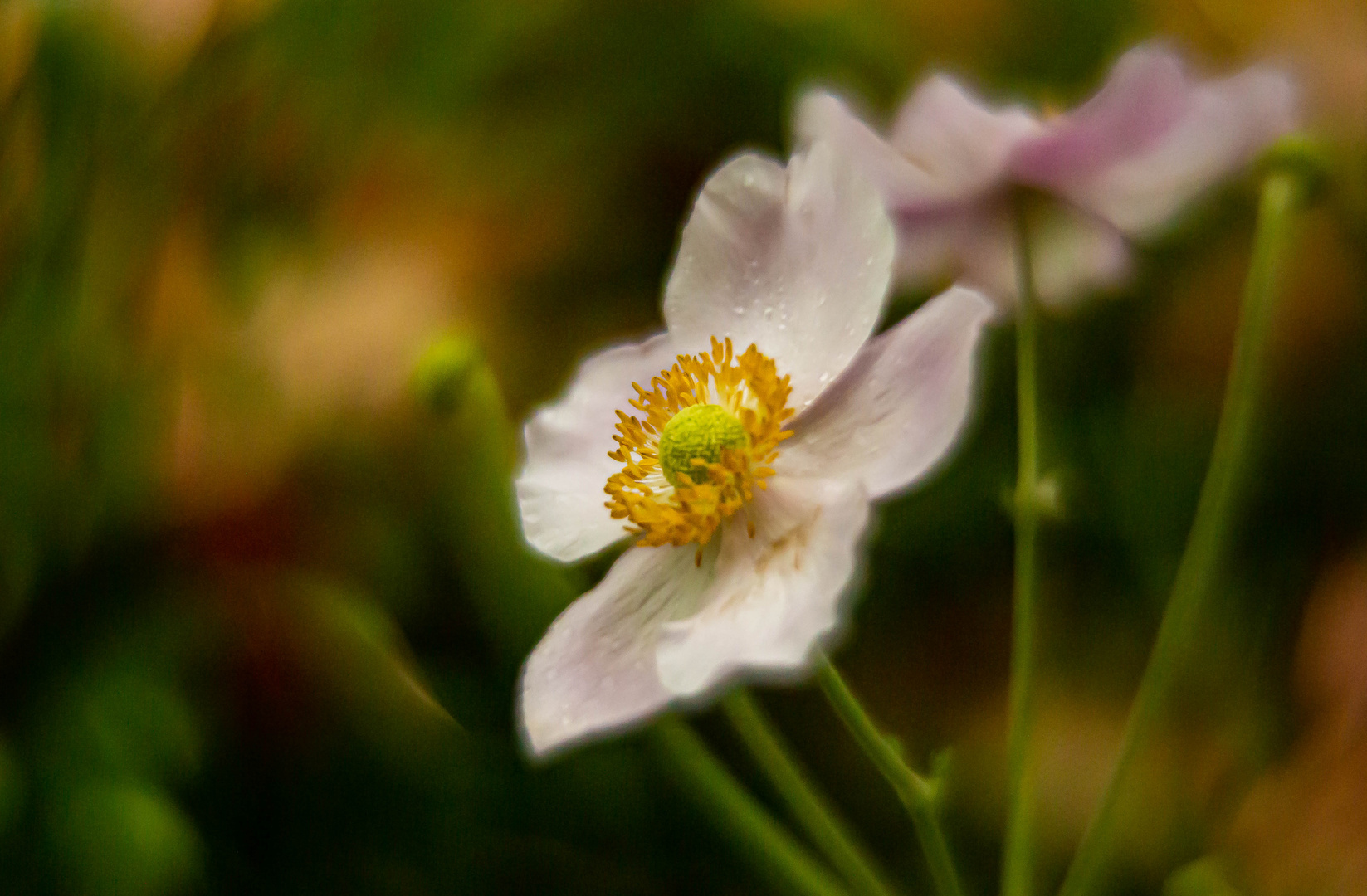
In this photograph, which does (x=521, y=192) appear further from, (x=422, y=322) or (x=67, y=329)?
(x=67, y=329)

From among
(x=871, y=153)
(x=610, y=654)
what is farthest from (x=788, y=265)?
(x=610, y=654)

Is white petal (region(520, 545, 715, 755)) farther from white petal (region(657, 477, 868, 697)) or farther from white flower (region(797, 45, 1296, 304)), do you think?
white flower (region(797, 45, 1296, 304))

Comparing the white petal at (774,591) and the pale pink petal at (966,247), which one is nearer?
the white petal at (774,591)

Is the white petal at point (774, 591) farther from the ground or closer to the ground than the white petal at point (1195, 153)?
closer to the ground

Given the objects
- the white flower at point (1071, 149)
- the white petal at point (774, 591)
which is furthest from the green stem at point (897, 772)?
the white flower at point (1071, 149)

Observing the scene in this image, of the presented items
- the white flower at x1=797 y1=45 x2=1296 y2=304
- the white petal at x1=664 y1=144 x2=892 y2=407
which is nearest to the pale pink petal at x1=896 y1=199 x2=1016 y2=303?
the white flower at x1=797 y1=45 x2=1296 y2=304

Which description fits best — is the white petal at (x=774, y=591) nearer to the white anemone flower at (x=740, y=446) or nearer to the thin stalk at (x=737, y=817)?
the white anemone flower at (x=740, y=446)
